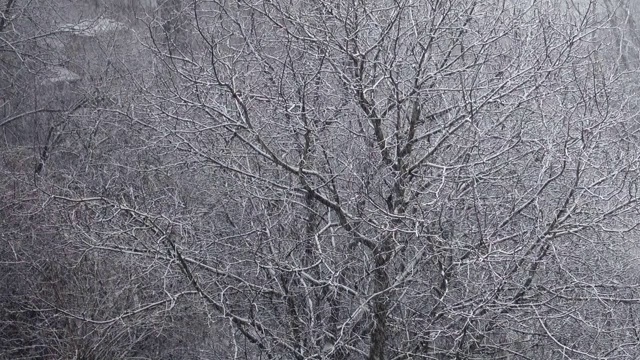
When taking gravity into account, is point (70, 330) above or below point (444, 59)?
below

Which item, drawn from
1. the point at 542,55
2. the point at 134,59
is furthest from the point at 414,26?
the point at 134,59

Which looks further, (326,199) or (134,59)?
(134,59)

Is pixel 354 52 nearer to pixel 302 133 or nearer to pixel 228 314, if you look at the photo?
pixel 302 133

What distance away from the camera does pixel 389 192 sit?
7.53 meters

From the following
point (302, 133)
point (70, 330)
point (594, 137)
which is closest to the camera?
point (594, 137)

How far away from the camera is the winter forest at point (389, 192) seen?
7207mm

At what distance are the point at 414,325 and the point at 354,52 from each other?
249cm

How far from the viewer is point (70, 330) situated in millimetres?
8898

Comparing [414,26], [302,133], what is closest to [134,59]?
[302,133]

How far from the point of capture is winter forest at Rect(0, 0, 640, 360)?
284 inches

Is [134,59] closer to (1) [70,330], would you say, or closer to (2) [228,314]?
(1) [70,330]

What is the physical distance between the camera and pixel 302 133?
7922 millimetres

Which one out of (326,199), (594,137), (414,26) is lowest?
(326,199)

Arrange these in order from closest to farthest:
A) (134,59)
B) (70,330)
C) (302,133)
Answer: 1. (302,133)
2. (70,330)
3. (134,59)
